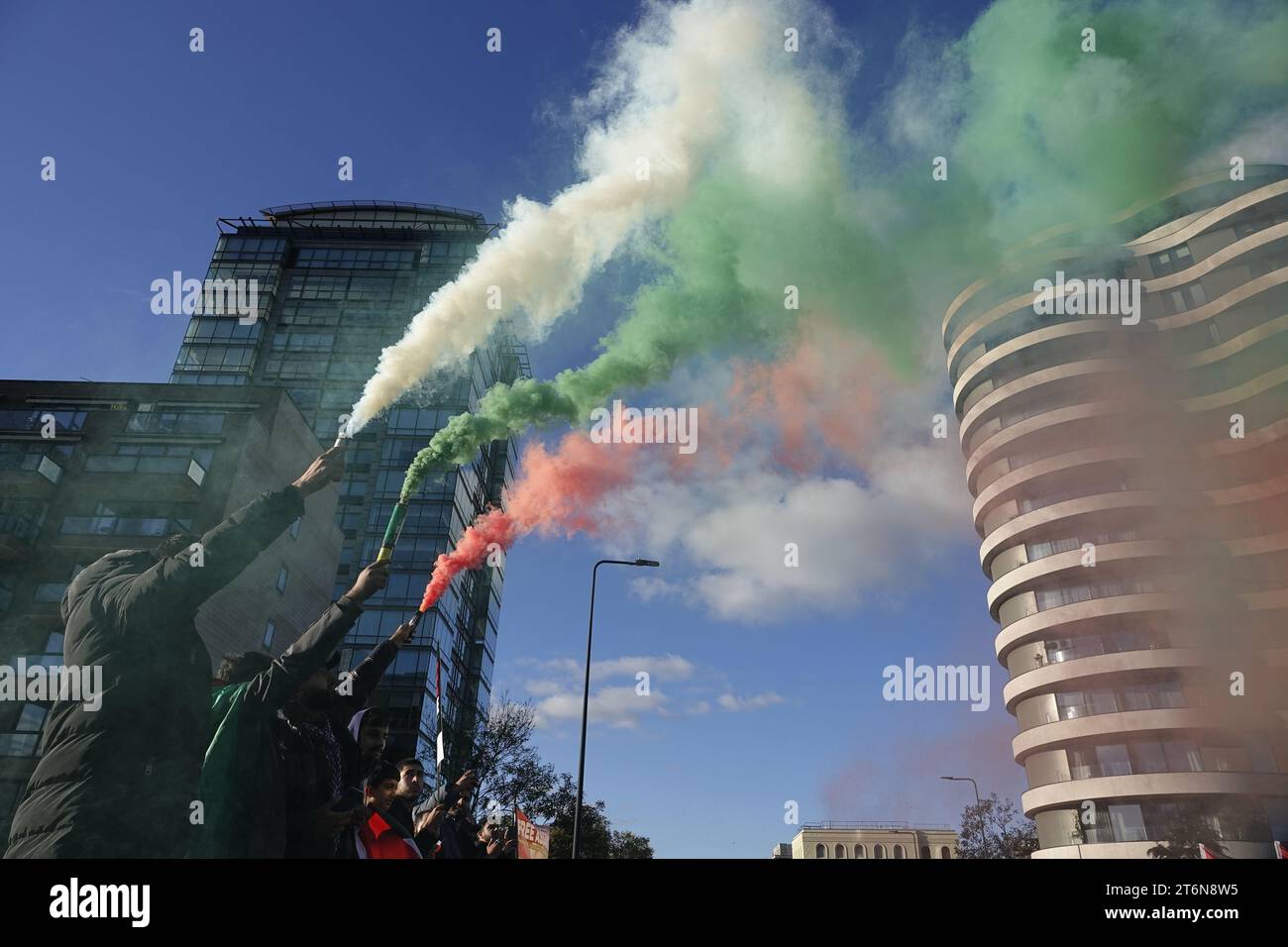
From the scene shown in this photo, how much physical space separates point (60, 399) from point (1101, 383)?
6057 centimetres

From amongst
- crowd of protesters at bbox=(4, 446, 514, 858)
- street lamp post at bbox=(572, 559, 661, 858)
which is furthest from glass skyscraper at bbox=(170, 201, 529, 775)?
crowd of protesters at bbox=(4, 446, 514, 858)

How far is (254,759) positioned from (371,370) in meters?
58.1

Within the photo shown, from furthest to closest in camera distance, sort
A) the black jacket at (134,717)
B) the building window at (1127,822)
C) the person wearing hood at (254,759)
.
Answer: the building window at (1127,822) → the person wearing hood at (254,759) → the black jacket at (134,717)

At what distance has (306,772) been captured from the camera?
9.05 metres

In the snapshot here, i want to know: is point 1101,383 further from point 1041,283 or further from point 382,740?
point 382,740

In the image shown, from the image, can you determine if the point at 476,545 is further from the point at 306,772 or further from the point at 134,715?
the point at 134,715

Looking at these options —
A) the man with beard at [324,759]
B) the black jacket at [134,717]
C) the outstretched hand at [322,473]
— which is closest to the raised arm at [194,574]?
the black jacket at [134,717]

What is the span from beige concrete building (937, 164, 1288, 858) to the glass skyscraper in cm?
3929

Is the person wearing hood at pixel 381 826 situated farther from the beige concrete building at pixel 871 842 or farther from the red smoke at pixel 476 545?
the beige concrete building at pixel 871 842

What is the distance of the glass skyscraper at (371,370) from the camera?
55.2 metres

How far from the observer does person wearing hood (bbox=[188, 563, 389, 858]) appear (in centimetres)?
777

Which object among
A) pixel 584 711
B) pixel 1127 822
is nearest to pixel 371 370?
pixel 584 711

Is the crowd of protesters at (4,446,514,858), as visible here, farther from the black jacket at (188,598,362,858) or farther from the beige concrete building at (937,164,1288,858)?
the beige concrete building at (937,164,1288,858)

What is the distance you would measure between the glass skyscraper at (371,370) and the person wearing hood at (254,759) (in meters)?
45.4
